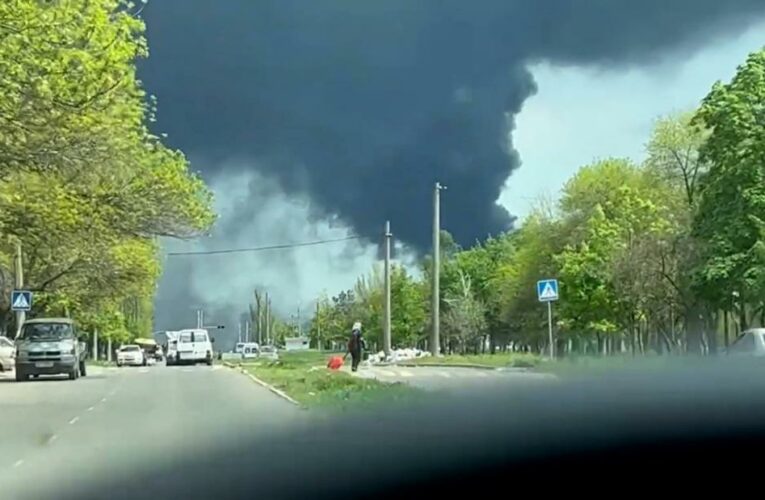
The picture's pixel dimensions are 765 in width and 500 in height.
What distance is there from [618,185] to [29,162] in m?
35.9

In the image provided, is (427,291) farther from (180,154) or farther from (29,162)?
(29,162)

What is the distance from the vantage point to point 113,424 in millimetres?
18156

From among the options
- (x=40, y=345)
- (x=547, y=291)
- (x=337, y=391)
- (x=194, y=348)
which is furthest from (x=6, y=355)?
(x=337, y=391)

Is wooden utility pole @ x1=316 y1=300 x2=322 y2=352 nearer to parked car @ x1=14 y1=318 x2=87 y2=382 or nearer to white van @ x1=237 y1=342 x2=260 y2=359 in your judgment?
white van @ x1=237 y1=342 x2=260 y2=359

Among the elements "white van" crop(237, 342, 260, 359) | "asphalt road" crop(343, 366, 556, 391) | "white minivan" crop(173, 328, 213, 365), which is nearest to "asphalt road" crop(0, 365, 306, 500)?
"asphalt road" crop(343, 366, 556, 391)

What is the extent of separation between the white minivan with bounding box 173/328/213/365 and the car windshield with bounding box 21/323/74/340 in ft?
84.2

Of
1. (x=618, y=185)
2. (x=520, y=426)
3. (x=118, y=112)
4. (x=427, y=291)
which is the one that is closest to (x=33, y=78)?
(x=118, y=112)

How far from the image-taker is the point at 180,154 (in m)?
Result: 35.8

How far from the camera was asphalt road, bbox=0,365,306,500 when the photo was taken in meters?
9.90

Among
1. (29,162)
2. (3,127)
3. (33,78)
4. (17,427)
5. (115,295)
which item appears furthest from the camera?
(115,295)

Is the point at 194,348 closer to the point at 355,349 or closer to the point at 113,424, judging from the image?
the point at 355,349

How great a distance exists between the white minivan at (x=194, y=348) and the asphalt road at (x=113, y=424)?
2994 cm

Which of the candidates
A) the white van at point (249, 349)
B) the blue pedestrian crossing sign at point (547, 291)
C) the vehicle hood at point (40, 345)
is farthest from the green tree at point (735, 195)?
the white van at point (249, 349)

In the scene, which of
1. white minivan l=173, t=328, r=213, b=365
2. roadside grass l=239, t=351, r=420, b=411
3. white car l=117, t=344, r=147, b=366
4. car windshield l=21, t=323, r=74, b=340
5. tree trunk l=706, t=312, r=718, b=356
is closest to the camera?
roadside grass l=239, t=351, r=420, b=411
